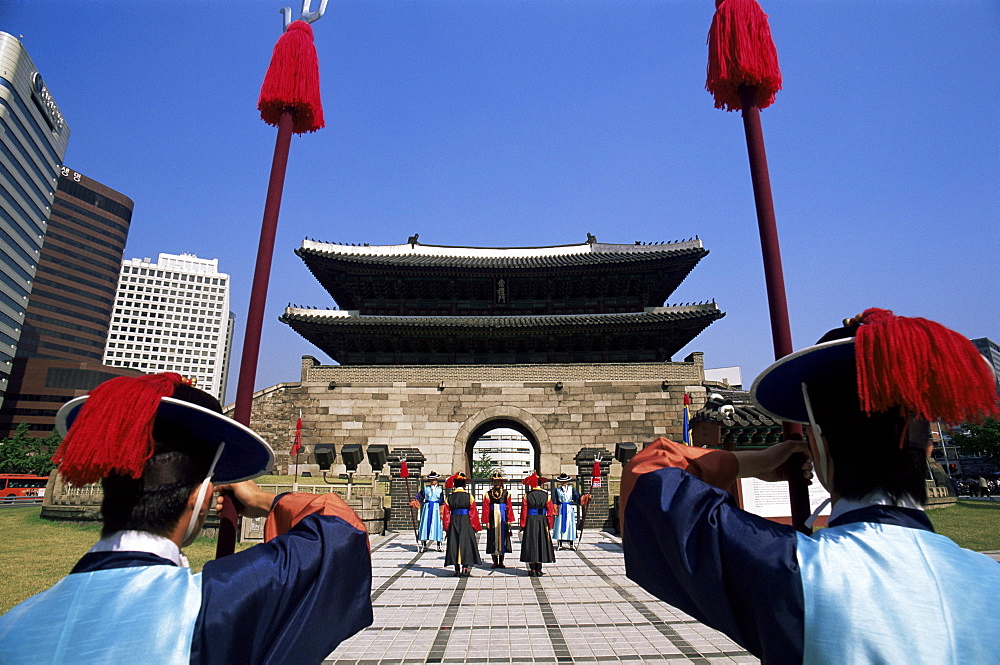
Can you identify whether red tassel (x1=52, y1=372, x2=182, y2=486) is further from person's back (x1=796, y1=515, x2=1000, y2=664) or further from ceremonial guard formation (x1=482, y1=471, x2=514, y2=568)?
ceremonial guard formation (x1=482, y1=471, x2=514, y2=568)

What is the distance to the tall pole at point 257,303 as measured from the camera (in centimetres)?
194

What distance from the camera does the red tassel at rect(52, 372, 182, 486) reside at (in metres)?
1.35

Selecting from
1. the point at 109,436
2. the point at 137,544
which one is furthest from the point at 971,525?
the point at 109,436

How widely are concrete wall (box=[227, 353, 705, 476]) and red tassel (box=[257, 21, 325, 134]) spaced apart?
16.9 m

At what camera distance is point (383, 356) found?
69.3 ft

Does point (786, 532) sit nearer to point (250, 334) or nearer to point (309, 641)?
point (309, 641)

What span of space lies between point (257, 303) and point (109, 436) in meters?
1.04

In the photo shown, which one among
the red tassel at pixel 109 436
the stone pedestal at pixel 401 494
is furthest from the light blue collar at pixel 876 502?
the stone pedestal at pixel 401 494

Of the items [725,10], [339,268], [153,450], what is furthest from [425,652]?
[339,268]

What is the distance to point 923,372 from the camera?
1.26 m

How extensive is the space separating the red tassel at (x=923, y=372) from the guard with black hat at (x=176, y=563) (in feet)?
5.12

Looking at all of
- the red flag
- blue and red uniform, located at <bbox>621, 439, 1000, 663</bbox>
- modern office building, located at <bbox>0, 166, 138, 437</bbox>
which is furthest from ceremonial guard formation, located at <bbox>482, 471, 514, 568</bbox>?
modern office building, located at <bbox>0, 166, 138, 437</bbox>

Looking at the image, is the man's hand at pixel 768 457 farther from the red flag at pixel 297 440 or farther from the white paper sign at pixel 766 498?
the red flag at pixel 297 440

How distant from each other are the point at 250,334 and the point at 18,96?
62302mm
